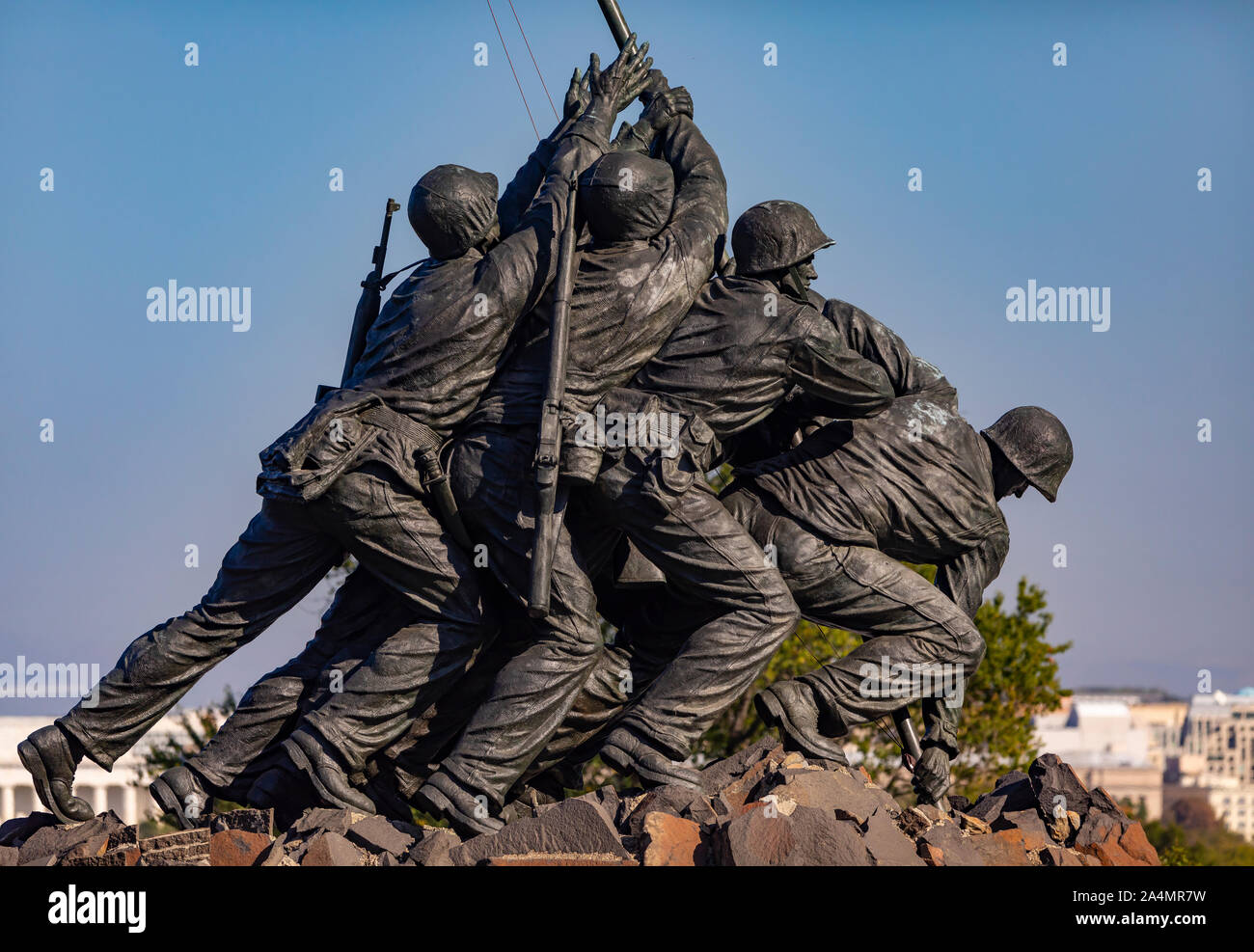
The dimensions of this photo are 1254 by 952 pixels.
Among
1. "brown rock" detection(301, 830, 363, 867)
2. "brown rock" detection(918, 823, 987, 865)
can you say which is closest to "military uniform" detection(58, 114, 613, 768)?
"brown rock" detection(301, 830, 363, 867)

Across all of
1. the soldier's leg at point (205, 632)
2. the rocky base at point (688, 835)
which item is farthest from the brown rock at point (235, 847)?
the soldier's leg at point (205, 632)

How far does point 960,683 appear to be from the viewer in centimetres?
779

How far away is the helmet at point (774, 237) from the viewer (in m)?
7.61

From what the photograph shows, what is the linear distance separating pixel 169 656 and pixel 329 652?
2.51ft

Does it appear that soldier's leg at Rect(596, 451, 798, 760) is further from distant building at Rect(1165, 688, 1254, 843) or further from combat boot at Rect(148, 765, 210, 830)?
distant building at Rect(1165, 688, 1254, 843)

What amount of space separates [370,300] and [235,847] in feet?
9.26

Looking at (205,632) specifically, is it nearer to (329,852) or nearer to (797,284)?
(329,852)

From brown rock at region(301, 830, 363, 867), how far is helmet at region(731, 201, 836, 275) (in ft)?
10.8

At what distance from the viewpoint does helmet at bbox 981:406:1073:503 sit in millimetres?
7957

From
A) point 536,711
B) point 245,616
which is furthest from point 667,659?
point 245,616

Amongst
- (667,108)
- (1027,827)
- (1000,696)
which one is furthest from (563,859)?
(1000,696)

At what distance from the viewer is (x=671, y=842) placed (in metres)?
6.47

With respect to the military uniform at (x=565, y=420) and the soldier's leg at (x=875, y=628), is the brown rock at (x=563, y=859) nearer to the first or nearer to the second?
the military uniform at (x=565, y=420)
